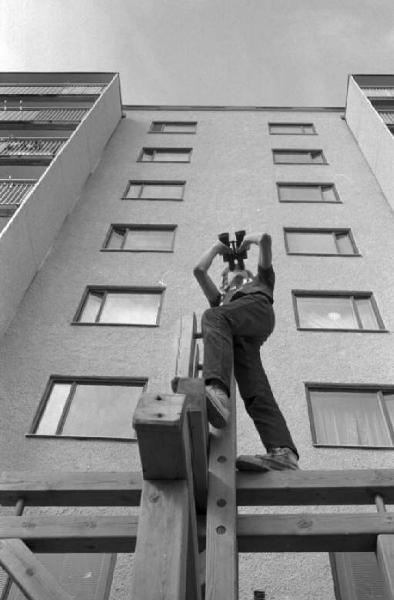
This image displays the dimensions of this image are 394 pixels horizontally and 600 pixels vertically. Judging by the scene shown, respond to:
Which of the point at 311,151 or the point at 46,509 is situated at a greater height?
the point at 311,151

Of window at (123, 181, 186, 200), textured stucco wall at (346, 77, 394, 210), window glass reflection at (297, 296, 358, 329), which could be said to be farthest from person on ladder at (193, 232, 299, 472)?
window at (123, 181, 186, 200)

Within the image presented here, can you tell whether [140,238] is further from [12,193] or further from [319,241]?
[319,241]

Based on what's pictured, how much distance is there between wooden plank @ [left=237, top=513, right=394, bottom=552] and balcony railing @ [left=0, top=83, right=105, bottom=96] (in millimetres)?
22646

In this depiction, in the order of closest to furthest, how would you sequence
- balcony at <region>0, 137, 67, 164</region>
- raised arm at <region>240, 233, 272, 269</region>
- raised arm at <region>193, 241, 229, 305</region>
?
raised arm at <region>240, 233, 272, 269</region> < raised arm at <region>193, 241, 229, 305</region> < balcony at <region>0, 137, 67, 164</region>

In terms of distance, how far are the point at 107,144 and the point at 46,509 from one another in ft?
48.7

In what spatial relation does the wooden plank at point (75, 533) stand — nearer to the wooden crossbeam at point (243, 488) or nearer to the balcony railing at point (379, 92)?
the wooden crossbeam at point (243, 488)

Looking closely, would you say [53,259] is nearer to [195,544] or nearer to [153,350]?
[153,350]

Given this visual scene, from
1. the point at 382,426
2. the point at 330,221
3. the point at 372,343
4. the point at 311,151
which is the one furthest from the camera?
the point at 311,151

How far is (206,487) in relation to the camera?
3.11 meters

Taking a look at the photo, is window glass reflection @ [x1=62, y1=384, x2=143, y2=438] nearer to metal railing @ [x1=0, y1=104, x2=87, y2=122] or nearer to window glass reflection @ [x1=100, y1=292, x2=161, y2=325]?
window glass reflection @ [x1=100, y1=292, x2=161, y2=325]

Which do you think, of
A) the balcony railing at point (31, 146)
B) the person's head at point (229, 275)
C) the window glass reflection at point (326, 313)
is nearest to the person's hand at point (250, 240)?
the person's head at point (229, 275)

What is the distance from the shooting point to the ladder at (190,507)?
2529 millimetres

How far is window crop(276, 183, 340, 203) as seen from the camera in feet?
52.6

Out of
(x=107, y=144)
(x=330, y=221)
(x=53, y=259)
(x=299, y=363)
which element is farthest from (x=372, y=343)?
(x=107, y=144)
